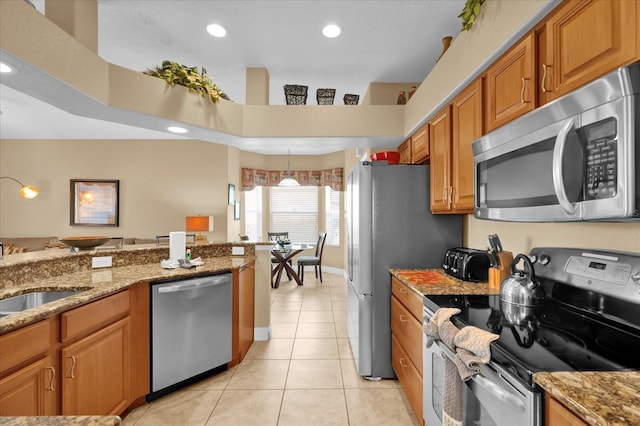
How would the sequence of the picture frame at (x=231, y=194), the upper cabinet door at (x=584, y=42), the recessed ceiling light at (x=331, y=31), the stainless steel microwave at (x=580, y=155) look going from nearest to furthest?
the stainless steel microwave at (x=580, y=155) < the upper cabinet door at (x=584, y=42) < the recessed ceiling light at (x=331, y=31) < the picture frame at (x=231, y=194)

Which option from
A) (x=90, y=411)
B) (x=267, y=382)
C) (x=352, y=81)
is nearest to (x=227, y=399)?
(x=267, y=382)

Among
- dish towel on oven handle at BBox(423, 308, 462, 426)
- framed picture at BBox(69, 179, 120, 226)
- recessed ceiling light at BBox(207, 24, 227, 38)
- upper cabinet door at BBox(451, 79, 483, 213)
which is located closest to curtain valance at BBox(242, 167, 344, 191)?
framed picture at BBox(69, 179, 120, 226)

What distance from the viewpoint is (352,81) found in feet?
12.3

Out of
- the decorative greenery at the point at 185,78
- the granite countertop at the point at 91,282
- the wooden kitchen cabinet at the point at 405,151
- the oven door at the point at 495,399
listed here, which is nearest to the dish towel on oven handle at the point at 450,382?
the oven door at the point at 495,399

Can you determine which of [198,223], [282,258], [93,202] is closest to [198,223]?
[198,223]

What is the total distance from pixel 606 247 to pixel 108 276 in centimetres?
296

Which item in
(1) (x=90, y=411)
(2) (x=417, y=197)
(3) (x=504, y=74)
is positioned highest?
(3) (x=504, y=74)

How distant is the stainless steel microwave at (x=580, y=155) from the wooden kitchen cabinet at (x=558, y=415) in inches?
21.8

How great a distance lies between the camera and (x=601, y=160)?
938 mm

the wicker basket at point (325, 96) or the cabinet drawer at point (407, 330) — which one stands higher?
the wicker basket at point (325, 96)

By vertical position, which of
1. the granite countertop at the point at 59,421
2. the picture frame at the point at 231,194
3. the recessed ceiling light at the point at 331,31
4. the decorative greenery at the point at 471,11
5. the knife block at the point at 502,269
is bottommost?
the granite countertop at the point at 59,421

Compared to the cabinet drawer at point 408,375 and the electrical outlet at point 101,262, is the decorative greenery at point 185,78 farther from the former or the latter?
the cabinet drawer at point 408,375

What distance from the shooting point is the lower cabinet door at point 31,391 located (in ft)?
4.03

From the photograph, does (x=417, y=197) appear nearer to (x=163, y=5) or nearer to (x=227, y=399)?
(x=227, y=399)
